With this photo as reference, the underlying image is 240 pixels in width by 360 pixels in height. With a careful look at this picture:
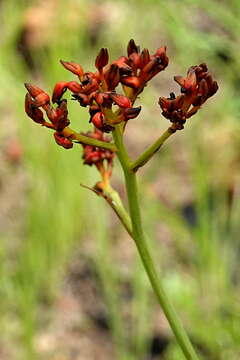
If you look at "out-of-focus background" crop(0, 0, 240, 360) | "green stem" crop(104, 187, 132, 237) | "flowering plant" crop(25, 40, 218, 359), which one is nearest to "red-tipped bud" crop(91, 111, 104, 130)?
"flowering plant" crop(25, 40, 218, 359)

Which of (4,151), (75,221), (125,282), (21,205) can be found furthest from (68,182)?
(4,151)

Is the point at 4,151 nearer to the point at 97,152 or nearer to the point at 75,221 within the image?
the point at 75,221

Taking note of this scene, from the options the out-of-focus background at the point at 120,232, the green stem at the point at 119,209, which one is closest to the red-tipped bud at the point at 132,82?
the green stem at the point at 119,209

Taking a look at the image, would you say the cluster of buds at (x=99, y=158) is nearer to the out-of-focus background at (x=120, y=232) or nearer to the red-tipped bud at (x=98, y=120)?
the red-tipped bud at (x=98, y=120)

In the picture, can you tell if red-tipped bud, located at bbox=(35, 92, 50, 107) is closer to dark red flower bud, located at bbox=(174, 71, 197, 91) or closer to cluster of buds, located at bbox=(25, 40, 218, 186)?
cluster of buds, located at bbox=(25, 40, 218, 186)

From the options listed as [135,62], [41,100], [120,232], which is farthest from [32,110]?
[120,232]

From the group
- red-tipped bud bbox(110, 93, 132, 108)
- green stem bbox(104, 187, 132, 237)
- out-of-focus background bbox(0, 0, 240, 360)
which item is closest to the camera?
red-tipped bud bbox(110, 93, 132, 108)

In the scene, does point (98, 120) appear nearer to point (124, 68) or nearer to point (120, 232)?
point (124, 68)

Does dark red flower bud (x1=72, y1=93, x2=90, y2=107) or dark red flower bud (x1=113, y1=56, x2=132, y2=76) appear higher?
dark red flower bud (x1=113, y1=56, x2=132, y2=76)

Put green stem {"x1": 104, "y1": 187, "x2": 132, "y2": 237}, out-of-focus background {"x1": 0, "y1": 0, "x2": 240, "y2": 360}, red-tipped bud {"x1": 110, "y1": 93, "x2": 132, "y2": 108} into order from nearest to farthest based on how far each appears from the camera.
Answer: red-tipped bud {"x1": 110, "y1": 93, "x2": 132, "y2": 108} → green stem {"x1": 104, "y1": 187, "x2": 132, "y2": 237} → out-of-focus background {"x1": 0, "y1": 0, "x2": 240, "y2": 360}
